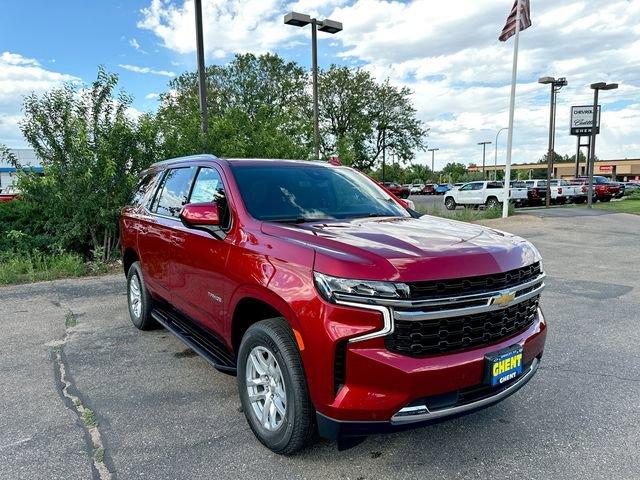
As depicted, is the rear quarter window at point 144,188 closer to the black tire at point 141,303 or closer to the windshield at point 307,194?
the black tire at point 141,303

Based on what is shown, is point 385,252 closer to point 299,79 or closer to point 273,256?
point 273,256

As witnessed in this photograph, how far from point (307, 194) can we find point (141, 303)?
261 cm

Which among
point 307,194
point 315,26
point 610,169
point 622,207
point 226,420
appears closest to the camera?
point 226,420

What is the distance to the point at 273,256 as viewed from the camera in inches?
113

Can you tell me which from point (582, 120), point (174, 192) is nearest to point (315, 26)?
point (174, 192)

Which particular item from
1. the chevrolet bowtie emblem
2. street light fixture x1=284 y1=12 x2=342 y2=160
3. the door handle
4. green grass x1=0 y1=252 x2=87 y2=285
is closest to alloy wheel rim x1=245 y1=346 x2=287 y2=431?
the chevrolet bowtie emblem

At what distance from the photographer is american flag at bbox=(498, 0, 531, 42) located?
1609 cm

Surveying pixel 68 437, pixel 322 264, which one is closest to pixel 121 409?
pixel 68 437

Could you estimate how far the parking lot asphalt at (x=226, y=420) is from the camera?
2.83 m

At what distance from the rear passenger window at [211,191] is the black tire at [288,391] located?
941 mm

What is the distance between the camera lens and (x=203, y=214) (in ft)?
10.8

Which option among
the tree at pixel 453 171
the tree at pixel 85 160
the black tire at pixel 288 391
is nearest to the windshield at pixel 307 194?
the black tire at pixel 288 391

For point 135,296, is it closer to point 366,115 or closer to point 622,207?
point 622,207

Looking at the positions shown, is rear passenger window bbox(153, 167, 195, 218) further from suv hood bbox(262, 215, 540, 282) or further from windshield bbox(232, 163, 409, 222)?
suv hood bbox(262, 215, 540, 282)
